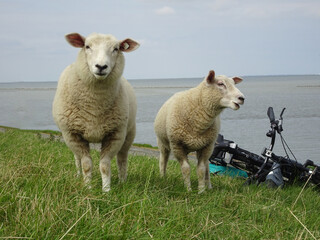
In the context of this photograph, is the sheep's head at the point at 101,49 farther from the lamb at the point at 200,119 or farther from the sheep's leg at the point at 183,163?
the sheep's leg at the point at 183,163

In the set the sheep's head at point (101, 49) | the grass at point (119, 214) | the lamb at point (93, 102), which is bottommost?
the grass at point (119, 214)

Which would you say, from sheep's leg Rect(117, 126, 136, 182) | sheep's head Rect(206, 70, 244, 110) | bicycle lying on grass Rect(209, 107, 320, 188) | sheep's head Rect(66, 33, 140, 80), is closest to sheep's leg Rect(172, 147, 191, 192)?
sheep's leg Rect(117, 126, 136, 182)

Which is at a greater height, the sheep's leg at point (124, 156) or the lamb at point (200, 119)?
the lamb at point (200, 119)

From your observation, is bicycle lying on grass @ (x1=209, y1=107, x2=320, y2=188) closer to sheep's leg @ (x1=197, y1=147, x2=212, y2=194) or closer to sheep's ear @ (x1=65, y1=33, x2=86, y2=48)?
sheep's leg @ (x1=197, y1=147, x2=212, y2=194)

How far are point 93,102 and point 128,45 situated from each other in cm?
73

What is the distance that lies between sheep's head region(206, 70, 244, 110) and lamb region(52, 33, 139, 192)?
4.12 feet

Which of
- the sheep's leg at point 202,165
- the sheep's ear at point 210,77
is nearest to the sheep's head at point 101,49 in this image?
the sheep's ear at point 210,77

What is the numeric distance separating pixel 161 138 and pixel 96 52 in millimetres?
2204

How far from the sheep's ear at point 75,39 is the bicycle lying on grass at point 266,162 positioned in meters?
2.90

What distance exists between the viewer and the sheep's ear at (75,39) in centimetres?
452

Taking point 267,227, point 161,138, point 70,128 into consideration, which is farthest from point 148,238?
point 161,138

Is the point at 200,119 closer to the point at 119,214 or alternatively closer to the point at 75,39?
the point at 75,39

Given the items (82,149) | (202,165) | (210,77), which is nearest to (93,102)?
(82,149)

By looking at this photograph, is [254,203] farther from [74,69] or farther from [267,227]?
[74,69]
